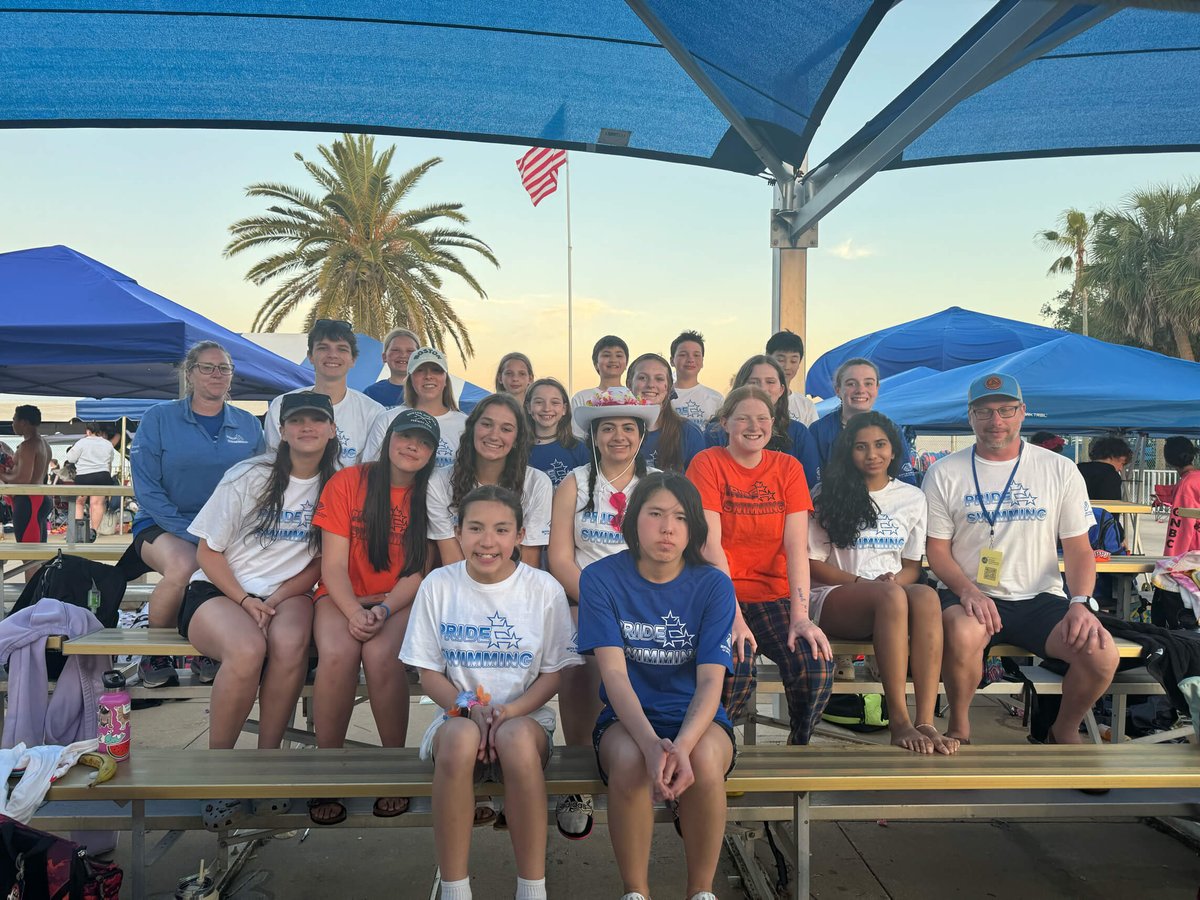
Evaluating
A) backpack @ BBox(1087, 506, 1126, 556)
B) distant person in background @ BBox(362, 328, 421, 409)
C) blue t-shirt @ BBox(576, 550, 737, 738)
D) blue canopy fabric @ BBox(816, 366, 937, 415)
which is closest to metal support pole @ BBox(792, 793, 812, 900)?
blue t-shirt @ BBox(576, 550, 737, 738)

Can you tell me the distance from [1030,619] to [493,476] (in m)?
2.55

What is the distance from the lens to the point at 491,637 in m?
2.96

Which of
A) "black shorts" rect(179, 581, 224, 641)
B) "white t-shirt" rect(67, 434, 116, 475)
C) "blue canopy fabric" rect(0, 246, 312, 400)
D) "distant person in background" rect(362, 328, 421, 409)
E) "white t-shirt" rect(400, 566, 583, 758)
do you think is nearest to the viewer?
"white t-shirt" rect(400, 566, 583, 758)

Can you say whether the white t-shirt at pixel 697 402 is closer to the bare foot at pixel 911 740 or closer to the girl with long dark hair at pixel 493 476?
the girl with long dark hair at pixel 493 476

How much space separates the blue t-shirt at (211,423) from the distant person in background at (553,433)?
64.4 inches

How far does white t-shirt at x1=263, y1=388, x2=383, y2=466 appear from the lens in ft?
14.1

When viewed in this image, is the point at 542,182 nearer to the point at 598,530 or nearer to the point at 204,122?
the point at 204,122

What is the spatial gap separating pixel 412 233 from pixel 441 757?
2027cm

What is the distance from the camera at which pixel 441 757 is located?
2.62m

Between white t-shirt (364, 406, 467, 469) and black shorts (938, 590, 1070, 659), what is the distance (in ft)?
8.47

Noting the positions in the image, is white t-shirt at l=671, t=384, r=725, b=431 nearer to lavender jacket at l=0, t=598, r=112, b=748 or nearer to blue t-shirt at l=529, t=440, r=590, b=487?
blue t-shirt at l=529, t=440, r=590, b=487

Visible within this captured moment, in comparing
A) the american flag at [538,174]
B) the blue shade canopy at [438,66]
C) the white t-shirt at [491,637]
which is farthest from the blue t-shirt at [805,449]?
the american flag at [538,174]

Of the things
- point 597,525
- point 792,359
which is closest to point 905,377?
point 792,359

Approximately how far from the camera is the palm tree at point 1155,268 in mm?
34531
